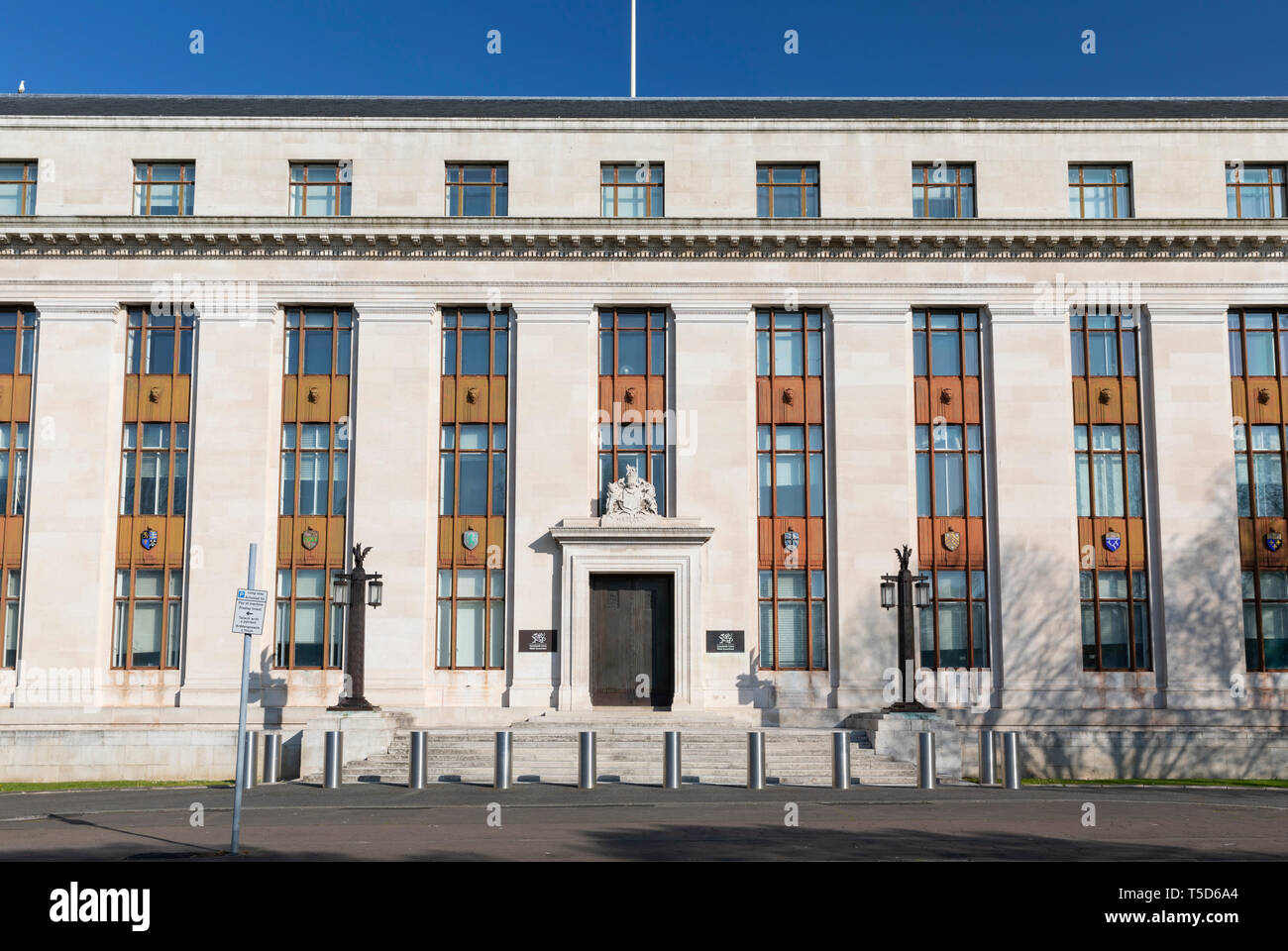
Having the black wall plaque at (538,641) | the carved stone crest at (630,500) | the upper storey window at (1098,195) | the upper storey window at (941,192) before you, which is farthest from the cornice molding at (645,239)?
the black wall plaque at (538,641)

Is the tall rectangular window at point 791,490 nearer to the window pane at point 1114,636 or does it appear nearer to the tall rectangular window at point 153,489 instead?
the window pane at point 1114,636

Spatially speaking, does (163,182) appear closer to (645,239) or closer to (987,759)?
(645,239)

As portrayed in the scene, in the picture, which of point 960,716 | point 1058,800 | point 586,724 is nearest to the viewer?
point 1058,800

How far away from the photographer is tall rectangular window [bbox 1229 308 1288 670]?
33.6 m

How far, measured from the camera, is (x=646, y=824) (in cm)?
1828

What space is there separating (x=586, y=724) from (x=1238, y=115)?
85.3 feet

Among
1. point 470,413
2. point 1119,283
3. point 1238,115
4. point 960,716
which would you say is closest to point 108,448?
point 470,413

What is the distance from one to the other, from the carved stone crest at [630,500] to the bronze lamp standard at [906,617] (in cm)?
707

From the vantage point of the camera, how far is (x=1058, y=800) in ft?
Answer: 72.4

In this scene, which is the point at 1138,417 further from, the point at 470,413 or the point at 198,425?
the point at 198,425

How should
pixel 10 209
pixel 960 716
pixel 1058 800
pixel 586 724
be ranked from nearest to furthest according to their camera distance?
pixel 1058 800
pixel 586 724
pixel 960 716
pixel 10 209

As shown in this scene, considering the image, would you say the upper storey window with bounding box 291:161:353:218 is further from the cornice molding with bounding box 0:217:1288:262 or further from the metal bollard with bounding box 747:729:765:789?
the metal bollard with bounding box 747:729:765:789

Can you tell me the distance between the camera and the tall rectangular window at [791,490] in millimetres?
33656

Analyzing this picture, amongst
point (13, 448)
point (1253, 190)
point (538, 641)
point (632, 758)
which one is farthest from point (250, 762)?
point (1253, 190)
